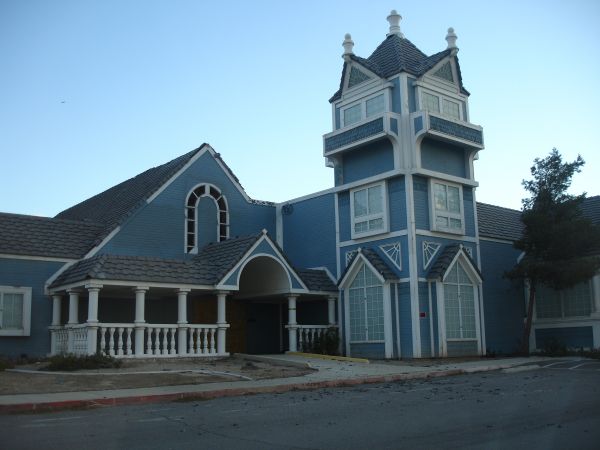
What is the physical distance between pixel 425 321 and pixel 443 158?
6.54 meters

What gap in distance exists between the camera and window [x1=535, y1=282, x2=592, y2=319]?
28.2 m

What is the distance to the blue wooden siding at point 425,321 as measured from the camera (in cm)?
2492

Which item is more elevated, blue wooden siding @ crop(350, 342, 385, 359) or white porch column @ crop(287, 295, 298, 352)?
white porch column @ crop(287, 295, 298, 352)

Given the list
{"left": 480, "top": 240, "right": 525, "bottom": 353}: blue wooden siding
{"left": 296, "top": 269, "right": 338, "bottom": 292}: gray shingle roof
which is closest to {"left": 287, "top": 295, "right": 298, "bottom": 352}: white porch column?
{"left": 296, "top": 269, "right": 338, "bottom": 292}: gray shingle roof

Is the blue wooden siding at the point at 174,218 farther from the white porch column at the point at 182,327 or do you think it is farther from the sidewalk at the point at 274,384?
the sidewalk at the point at 274,384

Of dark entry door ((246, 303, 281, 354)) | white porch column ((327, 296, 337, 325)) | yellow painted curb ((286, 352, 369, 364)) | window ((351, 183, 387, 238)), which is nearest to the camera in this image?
yellow painted curb ((286, 352, 369, 364))

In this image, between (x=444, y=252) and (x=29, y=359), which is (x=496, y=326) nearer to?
(x=444, y=252)

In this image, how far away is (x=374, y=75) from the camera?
2753 cm

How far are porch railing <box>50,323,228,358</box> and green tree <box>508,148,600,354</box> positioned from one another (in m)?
12.2

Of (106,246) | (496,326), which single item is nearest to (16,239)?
(106,246)

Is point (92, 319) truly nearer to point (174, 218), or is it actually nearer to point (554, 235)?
point (174, 218)

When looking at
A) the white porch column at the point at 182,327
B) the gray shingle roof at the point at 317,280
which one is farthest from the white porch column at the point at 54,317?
the gray shingle roof at the point at 317,280

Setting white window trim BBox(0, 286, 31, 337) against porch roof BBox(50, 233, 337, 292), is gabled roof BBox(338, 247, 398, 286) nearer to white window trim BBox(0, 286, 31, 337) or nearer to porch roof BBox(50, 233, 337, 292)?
porch roof BBox(50, 233, 337, 292)

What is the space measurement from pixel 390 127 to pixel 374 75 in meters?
2.70
